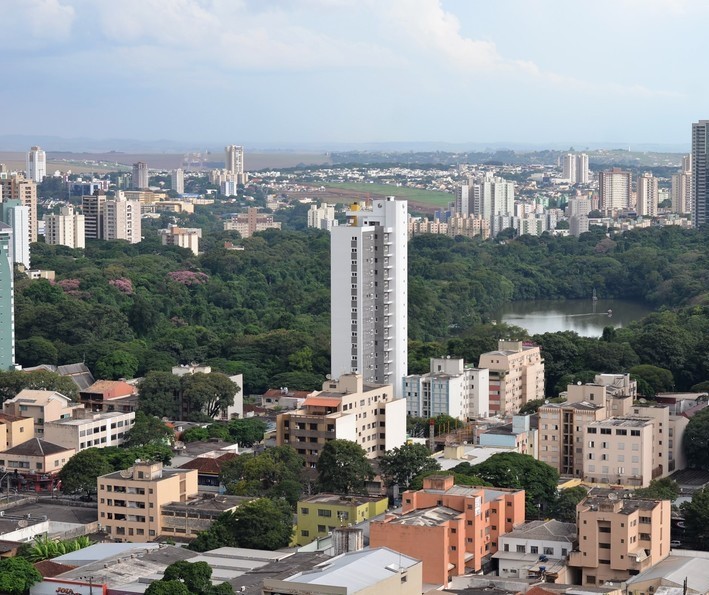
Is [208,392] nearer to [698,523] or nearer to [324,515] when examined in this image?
[324,515]

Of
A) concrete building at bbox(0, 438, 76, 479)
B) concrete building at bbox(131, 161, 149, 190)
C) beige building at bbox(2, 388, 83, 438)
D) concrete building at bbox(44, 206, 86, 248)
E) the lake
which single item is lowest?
the lake

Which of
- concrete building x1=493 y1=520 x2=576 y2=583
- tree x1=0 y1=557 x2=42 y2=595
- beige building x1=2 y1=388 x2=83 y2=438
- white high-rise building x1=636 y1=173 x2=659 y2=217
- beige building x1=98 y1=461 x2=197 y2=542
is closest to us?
tree x1=0 y1=557 x2=42 y2=595

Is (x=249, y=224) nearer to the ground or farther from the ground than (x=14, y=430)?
farther from the ground

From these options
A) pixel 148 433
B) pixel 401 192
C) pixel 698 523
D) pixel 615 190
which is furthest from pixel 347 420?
pixel 401 192

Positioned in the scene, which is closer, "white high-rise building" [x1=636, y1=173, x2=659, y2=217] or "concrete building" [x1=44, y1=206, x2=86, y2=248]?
"concrete building" [x1=44, y1=206, x2=86, y2=248]

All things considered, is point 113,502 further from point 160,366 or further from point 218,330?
Result: point 218,330

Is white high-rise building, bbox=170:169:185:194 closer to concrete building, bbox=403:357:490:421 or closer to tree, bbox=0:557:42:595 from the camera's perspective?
concrete building, bbox=403:357:490:421

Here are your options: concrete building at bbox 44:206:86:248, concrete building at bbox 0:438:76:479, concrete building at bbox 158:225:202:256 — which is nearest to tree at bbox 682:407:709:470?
concrete building at bbox 0:438:76:479
